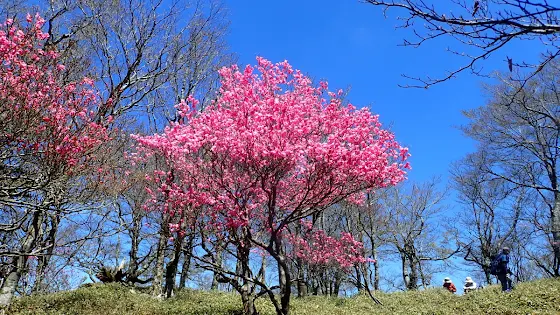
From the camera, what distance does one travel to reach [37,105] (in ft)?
22.0

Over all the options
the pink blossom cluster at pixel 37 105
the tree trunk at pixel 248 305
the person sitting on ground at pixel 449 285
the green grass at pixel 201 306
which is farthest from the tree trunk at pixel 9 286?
the person sitting on ground at pixel 449 285

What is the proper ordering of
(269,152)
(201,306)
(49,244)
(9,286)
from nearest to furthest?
(269,152) → (9,286) → (49,244) → (201,306)

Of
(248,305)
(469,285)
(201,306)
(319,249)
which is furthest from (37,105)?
(469,285)

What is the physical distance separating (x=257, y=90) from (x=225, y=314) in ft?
21.6

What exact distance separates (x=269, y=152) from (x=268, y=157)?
0.23m

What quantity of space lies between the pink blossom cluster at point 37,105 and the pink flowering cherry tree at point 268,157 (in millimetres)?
2484

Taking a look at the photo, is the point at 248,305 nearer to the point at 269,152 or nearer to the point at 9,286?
the point at 269,152

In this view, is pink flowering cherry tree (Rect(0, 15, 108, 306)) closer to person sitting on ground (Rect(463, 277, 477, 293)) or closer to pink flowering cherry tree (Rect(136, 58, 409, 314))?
pink flowering cherry tree (Rect(136, 58, 409, 314))

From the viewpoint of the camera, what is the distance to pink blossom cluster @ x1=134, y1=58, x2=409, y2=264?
8.62 m

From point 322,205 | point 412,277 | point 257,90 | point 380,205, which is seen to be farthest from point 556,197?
point 257,90

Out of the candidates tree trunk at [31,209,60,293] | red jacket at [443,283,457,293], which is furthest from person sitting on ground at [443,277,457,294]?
tree trunk at [31,209,60,293]

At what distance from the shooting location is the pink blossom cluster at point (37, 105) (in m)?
6.40

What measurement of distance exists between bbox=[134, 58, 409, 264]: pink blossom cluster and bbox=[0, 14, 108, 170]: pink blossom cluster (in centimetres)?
247

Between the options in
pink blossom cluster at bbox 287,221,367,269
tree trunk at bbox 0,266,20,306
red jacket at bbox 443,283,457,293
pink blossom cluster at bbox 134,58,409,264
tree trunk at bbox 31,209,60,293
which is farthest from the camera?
red jacket at bbox 443,283,457,293
